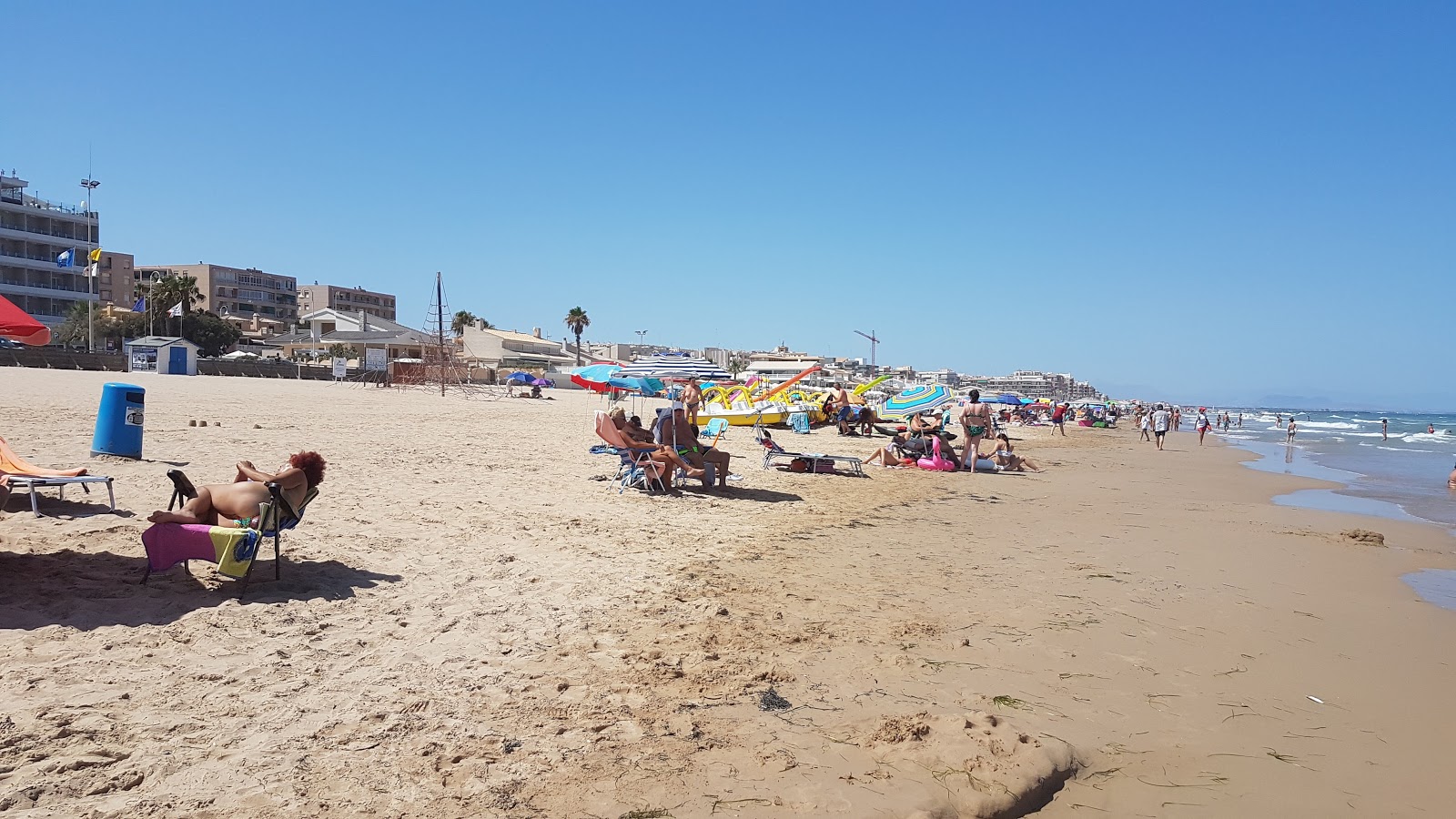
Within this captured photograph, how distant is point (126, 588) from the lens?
475 cm

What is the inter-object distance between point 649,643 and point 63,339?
→ 71600mm

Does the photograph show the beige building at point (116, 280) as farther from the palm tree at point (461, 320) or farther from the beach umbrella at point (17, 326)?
the beach umbrella at point (17, 326)

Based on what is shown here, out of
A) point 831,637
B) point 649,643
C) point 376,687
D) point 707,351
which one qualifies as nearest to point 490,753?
point 376,687

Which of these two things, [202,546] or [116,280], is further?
[116,280]

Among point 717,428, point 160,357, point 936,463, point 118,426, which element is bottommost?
point 936,463

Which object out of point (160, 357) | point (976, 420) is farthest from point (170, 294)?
point (976, 420)

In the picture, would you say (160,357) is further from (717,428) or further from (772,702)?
(772,702)

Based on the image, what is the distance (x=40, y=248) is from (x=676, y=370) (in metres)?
76.2

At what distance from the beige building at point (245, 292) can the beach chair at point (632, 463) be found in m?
90.4

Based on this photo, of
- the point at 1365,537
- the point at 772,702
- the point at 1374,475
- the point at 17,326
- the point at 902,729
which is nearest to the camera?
the point at 902,729

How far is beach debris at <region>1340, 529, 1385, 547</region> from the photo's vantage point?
A: 9828 millimetres

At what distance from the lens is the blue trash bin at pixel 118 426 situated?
8.98 metres

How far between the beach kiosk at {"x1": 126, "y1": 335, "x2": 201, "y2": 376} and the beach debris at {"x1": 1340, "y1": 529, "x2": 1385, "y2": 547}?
148ft

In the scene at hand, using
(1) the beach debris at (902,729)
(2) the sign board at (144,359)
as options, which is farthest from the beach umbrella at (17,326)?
(2) the sign board at (144,359)
